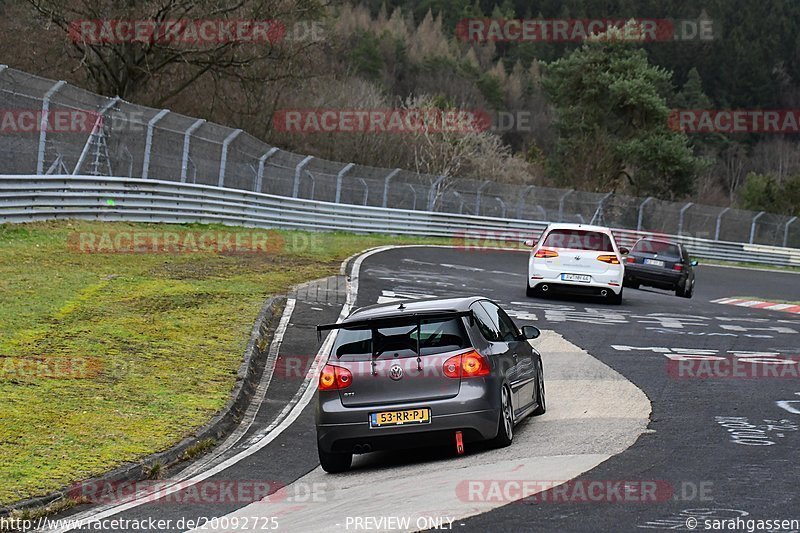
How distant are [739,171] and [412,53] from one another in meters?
36.8

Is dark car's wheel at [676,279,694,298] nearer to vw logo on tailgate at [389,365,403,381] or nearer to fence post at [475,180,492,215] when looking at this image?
fence post at [475,180,492,215]

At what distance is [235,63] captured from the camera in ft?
139

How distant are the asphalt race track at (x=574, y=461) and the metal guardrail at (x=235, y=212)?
930 cm

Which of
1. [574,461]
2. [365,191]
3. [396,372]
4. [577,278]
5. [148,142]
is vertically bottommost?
[574,461]

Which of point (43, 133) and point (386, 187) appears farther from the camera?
point (386, 187)

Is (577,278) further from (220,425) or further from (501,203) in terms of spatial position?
(501,203)

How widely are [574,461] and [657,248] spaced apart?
65.2 feet

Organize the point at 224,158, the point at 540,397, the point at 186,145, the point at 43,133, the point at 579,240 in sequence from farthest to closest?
the point at 224,158
the point at 186,145
the point at 43,133
the point at 579,240
the point at 540,397

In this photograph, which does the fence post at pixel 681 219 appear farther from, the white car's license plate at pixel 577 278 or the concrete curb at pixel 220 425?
the concrete curb at pixel 220 425

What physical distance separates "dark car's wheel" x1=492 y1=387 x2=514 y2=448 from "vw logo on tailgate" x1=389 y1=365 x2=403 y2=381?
36.4 inches

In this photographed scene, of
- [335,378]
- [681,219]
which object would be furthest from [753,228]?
[335,378]

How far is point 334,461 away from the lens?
9.75m

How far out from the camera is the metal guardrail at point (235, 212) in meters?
24.3

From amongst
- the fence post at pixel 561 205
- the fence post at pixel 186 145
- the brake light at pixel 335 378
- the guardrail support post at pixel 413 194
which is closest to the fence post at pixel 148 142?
the fence post at pixel 186 145
